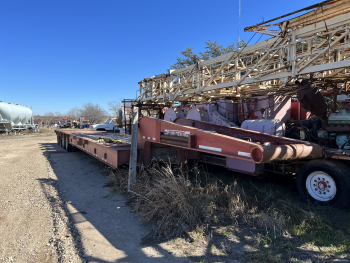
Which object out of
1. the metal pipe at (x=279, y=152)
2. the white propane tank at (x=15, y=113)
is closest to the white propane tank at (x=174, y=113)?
the metal pipe at (x=279, y=152)

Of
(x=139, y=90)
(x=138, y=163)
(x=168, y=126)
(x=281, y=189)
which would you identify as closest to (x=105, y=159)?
(x=138, y=163)

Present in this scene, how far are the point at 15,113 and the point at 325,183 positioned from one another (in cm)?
3285

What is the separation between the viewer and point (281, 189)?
575 cm

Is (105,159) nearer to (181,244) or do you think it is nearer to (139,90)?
(181,244)

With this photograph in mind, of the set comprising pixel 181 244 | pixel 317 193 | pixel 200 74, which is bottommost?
pixel 181 244

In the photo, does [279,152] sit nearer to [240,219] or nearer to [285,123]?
[240,219]

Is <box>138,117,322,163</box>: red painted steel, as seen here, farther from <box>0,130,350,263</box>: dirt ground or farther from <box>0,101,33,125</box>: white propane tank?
<box>0,101,33,125</box>: white propane tank

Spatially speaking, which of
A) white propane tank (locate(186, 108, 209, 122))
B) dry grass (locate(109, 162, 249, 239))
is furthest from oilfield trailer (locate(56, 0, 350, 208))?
dry grass (locate(109, 162, 249, 239))

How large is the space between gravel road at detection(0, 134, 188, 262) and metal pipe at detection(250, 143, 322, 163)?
1654mm

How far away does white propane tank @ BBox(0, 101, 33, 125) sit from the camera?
27.5 m

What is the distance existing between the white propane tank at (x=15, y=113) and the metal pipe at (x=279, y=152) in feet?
103

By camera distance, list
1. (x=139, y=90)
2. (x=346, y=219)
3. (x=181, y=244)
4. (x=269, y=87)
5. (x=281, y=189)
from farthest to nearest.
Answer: (x=139, y=90), (x=269, y=87), (x=281, y=189), (x=346, y=219), (x=181, y=244)

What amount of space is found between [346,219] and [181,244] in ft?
9.12

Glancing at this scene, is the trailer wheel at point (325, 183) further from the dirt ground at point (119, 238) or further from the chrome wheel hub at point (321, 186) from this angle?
the dirt ground at point (119, 238)
